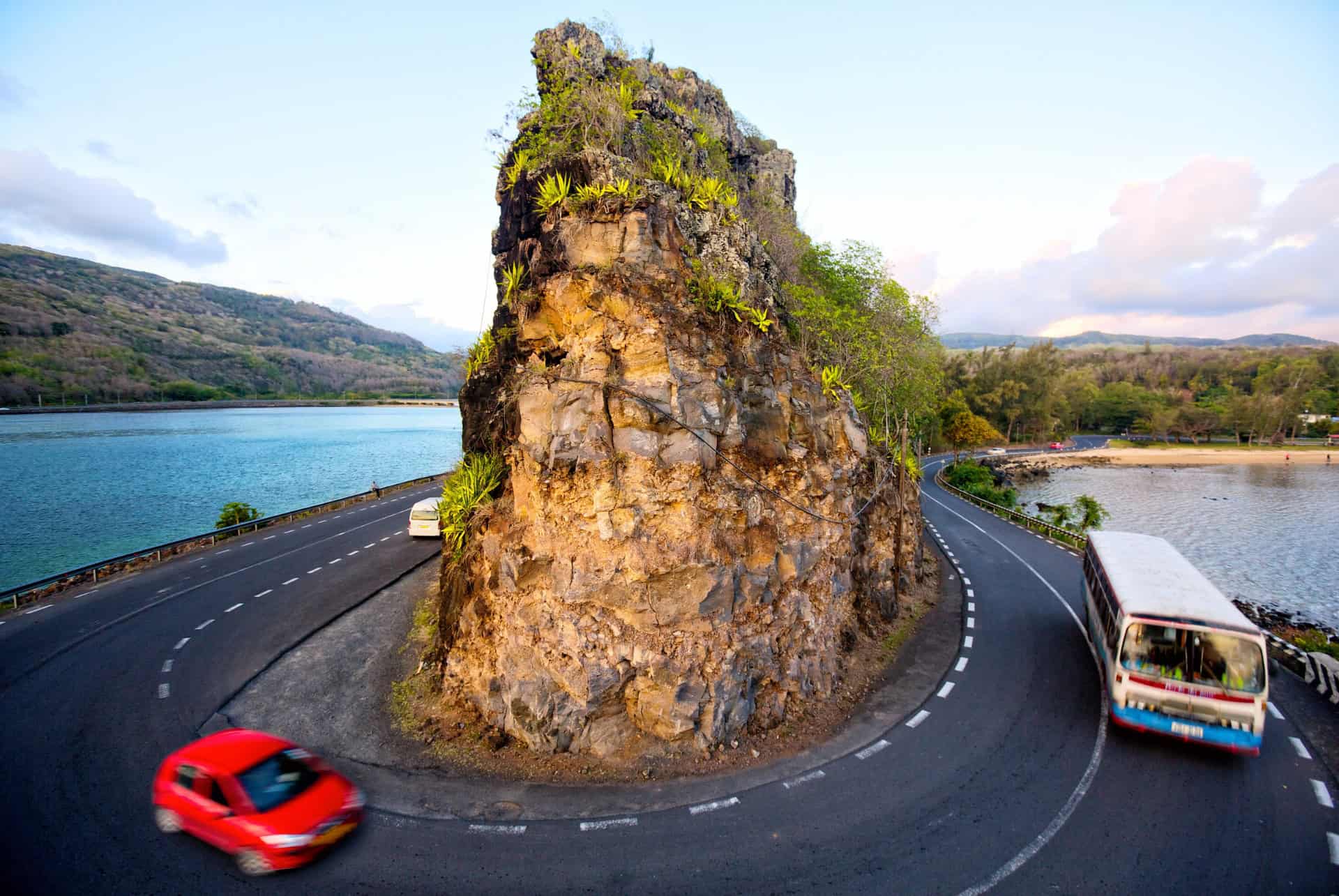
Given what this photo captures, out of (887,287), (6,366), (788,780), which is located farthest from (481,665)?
(6,366)

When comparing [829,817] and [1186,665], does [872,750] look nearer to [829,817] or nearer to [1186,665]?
[829,817]

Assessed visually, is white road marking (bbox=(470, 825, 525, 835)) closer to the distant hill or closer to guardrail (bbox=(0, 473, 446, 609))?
guardrail (bbox=(0, 473, 446, 609))

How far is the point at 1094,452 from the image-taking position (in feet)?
249

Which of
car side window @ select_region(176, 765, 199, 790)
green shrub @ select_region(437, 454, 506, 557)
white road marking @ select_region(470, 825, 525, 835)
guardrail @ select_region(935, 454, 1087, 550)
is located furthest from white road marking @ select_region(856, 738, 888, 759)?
guardrail @ select_region(935, 454, 1087, 550)

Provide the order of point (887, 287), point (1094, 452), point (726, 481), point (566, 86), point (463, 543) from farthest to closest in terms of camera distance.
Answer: point (1094, 452) → point (887, 287) → point (566, 86) → point (463, 543) → point (726, 481)

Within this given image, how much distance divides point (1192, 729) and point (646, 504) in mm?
9658

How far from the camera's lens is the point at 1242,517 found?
40250 mm

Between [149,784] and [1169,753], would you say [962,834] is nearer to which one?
[1169,753]

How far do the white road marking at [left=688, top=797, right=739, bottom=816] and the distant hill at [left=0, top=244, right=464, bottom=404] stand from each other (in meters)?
62.1

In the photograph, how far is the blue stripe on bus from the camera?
848 centimetres

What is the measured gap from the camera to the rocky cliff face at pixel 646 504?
9609 mm

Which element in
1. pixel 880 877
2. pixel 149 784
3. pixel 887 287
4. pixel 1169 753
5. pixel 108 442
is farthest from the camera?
pixel 108 442

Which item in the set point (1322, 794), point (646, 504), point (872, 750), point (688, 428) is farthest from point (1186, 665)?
point (646, 504)

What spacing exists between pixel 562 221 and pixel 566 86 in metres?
4.83
